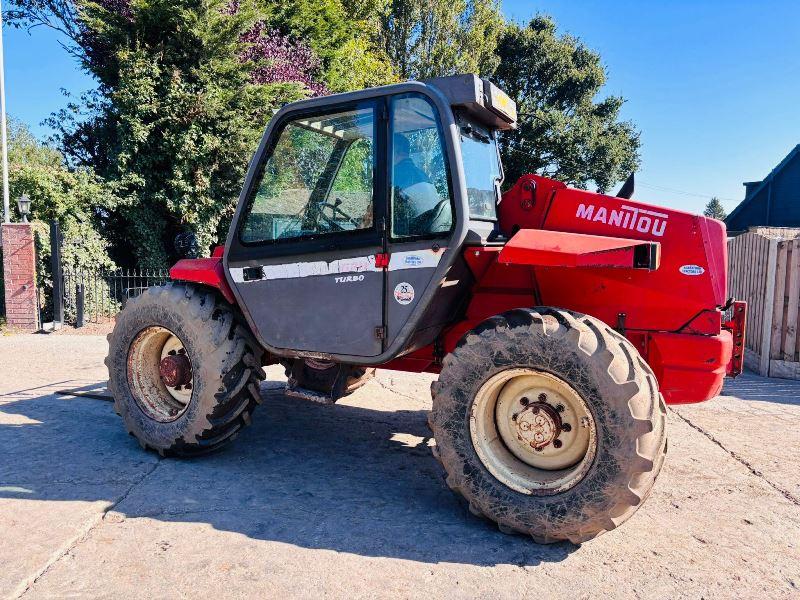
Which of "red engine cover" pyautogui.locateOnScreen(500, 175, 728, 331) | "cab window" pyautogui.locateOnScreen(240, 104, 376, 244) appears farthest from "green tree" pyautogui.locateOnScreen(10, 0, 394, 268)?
"red engine cover" pyautogui.locateOnScreen(500, 175, 728, 331)

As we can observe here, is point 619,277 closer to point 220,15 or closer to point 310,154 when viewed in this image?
point 310,154

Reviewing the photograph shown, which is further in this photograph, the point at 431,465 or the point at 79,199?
the point at 79,199

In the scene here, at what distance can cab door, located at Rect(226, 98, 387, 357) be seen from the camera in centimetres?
342

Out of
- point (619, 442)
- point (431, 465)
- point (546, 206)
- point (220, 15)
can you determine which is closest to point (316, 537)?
point (431, 465)

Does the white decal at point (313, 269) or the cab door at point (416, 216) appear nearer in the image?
the cab door at point (416, 216)

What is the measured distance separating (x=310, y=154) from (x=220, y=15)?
40.1ft

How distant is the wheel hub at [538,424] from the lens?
2.99 m

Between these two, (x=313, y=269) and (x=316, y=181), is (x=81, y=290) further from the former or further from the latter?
(x=313, y=269)

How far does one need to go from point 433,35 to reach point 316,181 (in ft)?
80.4

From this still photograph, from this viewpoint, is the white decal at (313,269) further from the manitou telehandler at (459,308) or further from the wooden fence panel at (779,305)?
the wooden fence panel at (779,305)

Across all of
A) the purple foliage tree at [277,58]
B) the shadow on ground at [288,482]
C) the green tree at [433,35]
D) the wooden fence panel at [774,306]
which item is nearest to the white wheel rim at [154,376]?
the shadow on ground at [288,482]

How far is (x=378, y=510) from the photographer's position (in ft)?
10.5

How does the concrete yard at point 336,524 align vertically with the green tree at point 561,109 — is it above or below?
below

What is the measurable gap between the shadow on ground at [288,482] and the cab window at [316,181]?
160 cm
